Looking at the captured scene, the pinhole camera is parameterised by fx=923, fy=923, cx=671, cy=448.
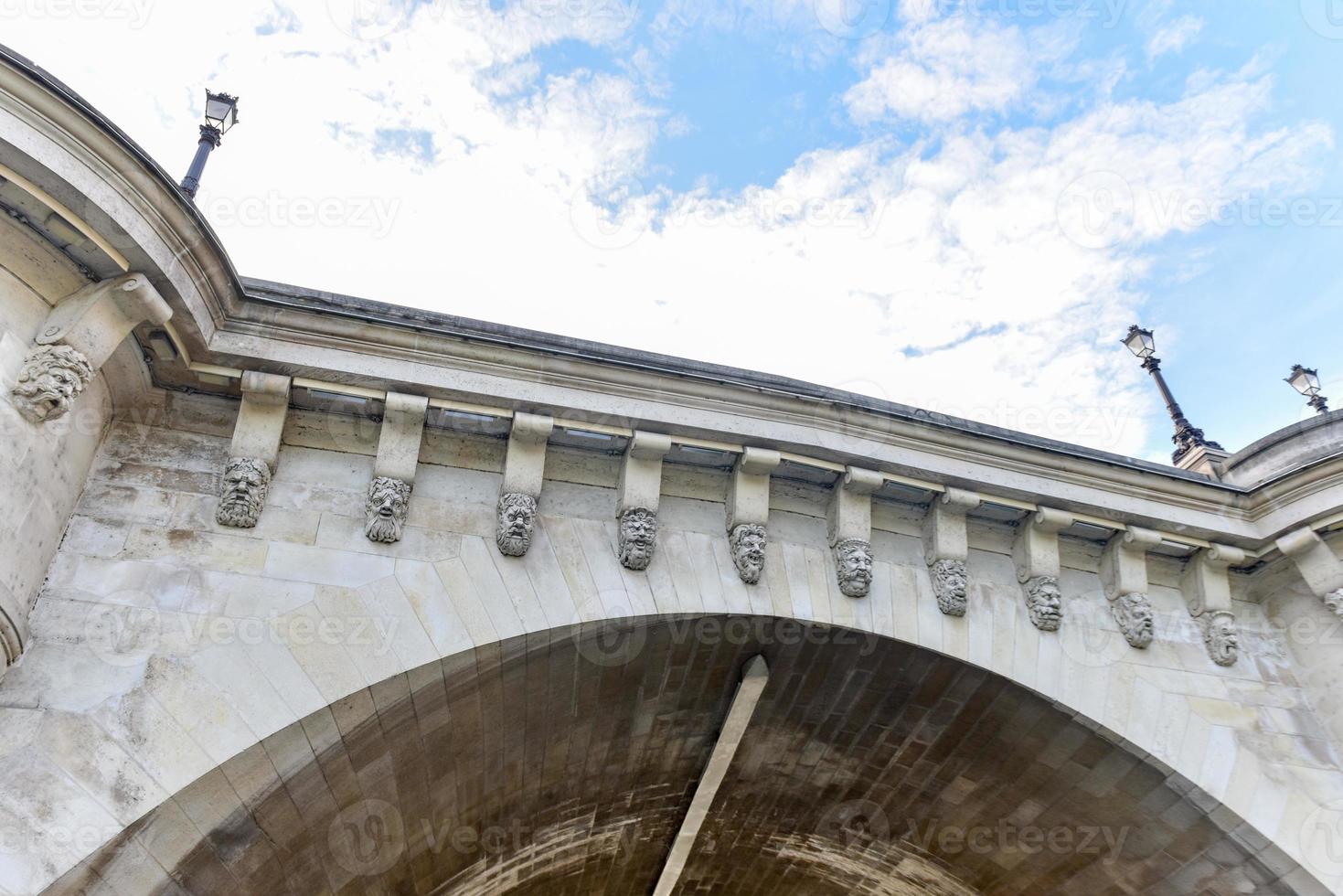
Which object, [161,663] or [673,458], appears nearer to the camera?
[161,663]

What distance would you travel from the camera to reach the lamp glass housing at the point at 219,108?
27.5 feet

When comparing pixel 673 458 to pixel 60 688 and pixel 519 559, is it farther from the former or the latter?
pixel 60 688

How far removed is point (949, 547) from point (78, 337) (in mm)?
6621

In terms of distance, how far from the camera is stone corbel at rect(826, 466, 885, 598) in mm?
7492

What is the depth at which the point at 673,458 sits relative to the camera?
7.50 meters

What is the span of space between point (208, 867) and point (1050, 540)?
6.95 meters

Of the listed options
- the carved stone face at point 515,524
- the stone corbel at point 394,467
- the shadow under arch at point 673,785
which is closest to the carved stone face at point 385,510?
the stone corbel at point 394,467

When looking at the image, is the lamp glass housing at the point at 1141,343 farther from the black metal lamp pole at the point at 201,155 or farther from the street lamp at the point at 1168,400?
the black metal lamp pole at the point at 201,155

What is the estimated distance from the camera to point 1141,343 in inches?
444

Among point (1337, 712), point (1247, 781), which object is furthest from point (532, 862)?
point (1337, 712)

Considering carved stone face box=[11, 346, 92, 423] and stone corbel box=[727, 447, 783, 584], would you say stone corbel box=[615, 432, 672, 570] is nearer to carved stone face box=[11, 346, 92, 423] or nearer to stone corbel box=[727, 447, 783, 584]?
stone corbel box=[727, 447, 783, 584]

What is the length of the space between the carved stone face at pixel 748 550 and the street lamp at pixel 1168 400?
5.57 meters

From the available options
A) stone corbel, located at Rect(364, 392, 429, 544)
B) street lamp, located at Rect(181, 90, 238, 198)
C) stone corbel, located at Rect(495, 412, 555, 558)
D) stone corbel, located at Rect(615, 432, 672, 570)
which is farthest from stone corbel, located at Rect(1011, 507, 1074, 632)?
street lamp, located at Rect(181, 90, 238, 198)

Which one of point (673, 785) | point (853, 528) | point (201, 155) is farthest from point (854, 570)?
point (201, 155)
